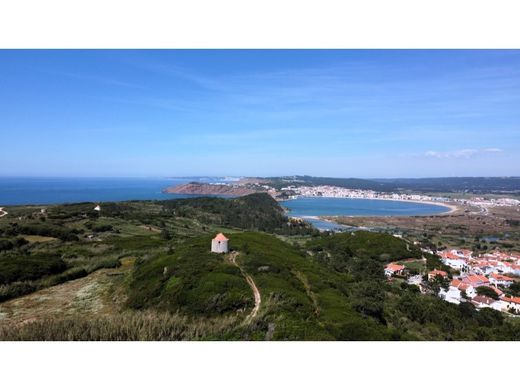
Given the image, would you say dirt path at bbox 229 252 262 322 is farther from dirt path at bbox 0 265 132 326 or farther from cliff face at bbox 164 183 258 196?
cliff face at bbox 164 183 258 196

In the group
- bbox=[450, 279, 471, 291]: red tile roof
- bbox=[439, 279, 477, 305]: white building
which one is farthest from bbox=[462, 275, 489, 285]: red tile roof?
bbox=[439, 279, 477, 305]: white building

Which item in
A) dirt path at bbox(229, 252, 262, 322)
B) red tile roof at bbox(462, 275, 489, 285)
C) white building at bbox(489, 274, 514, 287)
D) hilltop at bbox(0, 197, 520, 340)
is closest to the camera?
hilltop at bbox(0, 197, 520, 340)

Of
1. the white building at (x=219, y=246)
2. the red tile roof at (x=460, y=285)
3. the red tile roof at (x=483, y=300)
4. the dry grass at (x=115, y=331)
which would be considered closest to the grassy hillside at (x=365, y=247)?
the red tile roof at (x=460, y=285)

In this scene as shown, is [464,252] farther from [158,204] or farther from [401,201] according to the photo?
[401,201]

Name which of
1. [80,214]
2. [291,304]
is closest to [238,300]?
[291,304]

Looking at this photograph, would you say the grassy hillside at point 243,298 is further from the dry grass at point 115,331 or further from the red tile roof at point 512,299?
the red tile roof at point 512,299

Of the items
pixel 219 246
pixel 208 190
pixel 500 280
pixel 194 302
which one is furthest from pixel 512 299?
pixel 208 190

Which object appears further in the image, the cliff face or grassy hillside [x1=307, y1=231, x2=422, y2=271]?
the cliff face
